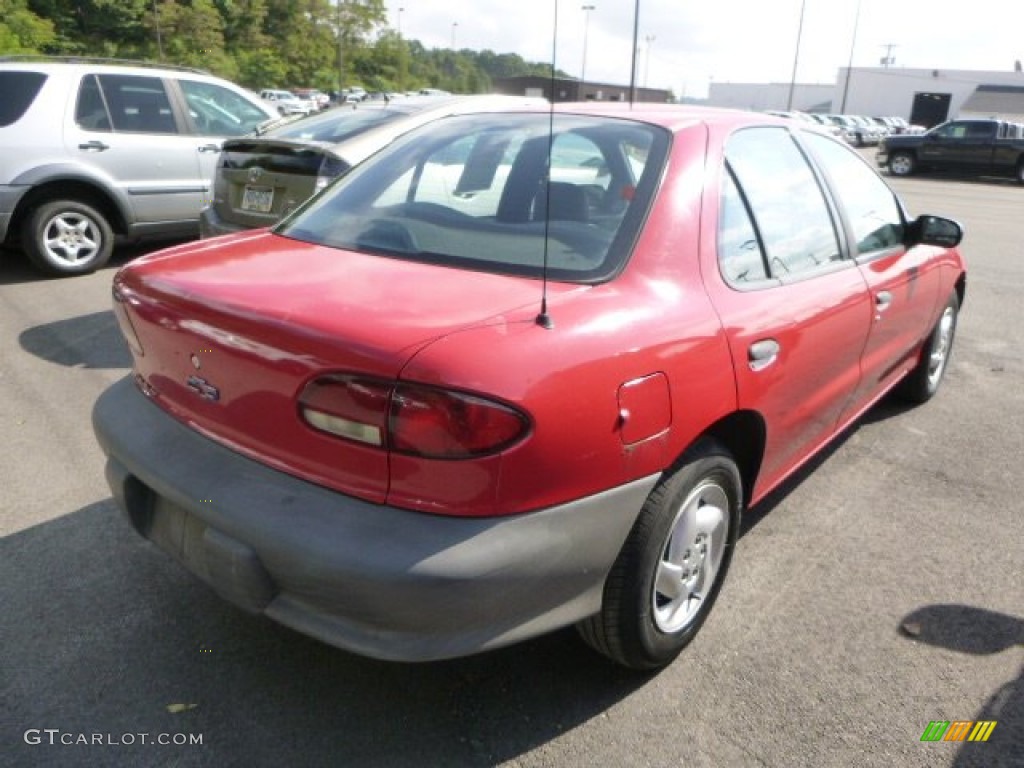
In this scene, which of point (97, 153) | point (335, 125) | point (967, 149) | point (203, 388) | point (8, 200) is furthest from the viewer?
point (967, 149)

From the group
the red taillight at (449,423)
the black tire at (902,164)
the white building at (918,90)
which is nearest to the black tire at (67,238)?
the red taillight at (449,423)

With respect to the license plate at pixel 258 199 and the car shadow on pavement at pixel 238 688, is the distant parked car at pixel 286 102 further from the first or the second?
the car shadow on pavement at pixel 238 688

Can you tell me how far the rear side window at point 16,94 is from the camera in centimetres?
663

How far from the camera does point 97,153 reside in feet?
22.9

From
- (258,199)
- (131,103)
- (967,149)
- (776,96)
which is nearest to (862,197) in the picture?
(258,199)

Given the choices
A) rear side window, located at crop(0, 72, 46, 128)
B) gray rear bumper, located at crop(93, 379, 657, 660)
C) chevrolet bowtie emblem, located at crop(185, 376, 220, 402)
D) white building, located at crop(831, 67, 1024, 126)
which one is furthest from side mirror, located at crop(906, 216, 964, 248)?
white building, located at crop(831, 67, 1024, 126)

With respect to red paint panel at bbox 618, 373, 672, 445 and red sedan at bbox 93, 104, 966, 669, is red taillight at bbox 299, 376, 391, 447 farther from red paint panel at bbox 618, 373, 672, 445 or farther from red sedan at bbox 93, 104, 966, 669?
red paint panel at bbox 618, 373, 672, 445

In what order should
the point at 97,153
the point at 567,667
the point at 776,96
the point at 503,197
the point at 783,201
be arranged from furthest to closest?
the point at 776,96
the point at 97,153
the point at 783,201
the point at 503,197
the point at 567,667

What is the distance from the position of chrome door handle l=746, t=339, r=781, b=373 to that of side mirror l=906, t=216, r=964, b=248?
1710 mm

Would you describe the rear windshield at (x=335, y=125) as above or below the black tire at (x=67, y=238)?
above

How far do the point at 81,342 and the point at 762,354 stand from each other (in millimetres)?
4618

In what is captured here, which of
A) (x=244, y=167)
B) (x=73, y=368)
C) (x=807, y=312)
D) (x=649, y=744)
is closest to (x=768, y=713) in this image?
(x=649, y=744)

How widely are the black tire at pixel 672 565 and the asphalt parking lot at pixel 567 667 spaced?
15cm

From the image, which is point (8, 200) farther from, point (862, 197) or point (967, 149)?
point (967, 149)
